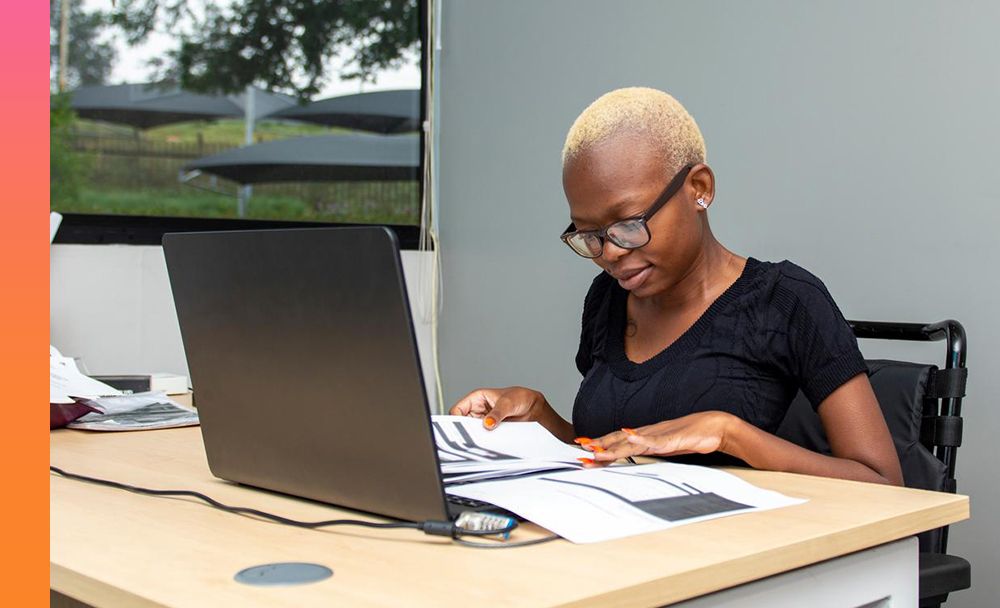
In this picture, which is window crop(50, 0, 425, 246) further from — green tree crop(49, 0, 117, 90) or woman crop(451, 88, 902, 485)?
woman crop(451, 88, 902, 485)

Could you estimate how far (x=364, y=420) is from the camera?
0.95 meters

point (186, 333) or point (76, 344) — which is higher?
point (186, 333)

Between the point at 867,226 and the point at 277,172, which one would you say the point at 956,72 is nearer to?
the point at 867,226

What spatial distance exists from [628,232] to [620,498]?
1.86ft

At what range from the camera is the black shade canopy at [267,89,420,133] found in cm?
330

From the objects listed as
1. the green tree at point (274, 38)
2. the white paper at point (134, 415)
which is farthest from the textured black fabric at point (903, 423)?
the green tree at point (274, 38)

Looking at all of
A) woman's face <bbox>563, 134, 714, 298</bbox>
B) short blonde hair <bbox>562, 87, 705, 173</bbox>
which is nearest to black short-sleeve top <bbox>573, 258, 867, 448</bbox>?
woman's face <bbox>563, 134, 714, 298</bbox>

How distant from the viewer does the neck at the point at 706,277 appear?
1637 millimetres

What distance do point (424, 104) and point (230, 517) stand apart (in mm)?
2554

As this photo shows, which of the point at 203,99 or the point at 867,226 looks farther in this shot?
the point at 203,99

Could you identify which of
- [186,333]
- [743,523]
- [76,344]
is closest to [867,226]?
[743,523]

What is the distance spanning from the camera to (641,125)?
1549 mm

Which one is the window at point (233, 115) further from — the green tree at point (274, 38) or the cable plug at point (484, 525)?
the cable plug at point (484, 525)

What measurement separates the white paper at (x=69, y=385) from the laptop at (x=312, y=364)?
71 cm
